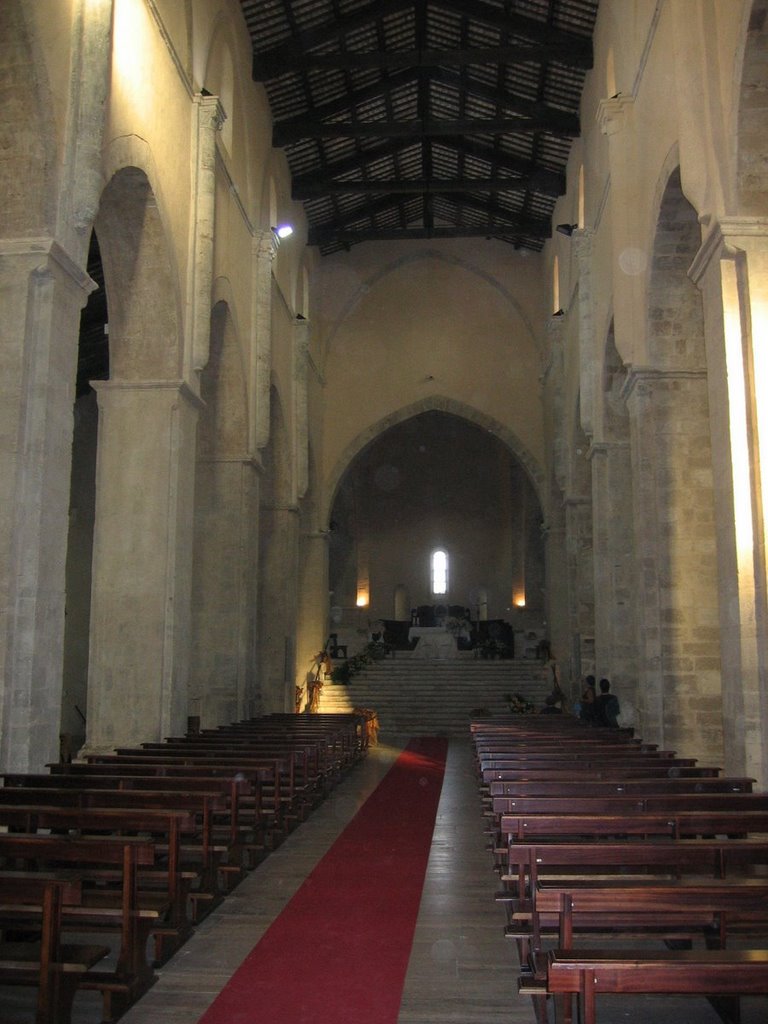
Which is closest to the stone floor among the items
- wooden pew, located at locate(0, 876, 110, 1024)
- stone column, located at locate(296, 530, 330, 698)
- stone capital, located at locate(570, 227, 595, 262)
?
wooden pew, located at locate(0, 876, 110, 1024)

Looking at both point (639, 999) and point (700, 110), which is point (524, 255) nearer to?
point (700, 110)

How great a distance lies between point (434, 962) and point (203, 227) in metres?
10.8

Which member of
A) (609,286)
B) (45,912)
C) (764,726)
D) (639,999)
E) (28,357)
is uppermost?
(609,286)

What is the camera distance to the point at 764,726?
796 cm

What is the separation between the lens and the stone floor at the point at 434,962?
471cm

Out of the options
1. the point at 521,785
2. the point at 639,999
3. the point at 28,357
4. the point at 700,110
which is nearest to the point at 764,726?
the point at 521,785

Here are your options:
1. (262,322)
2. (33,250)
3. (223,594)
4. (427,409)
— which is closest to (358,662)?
(427,409)

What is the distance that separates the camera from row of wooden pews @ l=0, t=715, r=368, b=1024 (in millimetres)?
4203

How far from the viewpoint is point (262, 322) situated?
1828cm

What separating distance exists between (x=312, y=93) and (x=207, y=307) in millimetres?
8293

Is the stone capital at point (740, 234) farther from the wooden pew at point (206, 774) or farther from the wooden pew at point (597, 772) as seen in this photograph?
the wooden pew at point (206, 774)

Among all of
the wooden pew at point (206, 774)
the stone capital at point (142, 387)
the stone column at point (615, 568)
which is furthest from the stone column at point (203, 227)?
the stone column at point (615, 568)

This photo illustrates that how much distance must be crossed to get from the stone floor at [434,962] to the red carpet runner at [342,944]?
0.10 m

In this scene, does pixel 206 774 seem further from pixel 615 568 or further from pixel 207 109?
pixel 207 109
